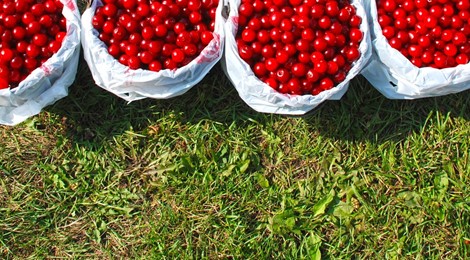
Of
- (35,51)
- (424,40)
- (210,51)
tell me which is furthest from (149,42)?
(424,40)

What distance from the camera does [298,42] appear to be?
2148 mm

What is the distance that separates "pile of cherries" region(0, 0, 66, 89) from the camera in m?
2.13

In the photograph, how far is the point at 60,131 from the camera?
252 centimetres

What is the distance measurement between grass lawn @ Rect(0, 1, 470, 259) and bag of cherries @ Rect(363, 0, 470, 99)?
1.13 feet

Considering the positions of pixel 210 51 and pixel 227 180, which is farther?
pixel 227 180

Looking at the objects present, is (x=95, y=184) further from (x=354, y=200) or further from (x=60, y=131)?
(x=354, y=200)

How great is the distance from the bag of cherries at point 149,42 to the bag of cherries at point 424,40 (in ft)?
2.23

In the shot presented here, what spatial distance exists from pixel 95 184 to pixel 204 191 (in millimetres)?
503

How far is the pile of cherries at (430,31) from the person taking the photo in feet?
7.30

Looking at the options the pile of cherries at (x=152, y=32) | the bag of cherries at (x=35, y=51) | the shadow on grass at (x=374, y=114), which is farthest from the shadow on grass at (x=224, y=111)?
the pile of cherries at (x=152, y=32)

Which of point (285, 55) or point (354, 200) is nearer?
point (285, 55)

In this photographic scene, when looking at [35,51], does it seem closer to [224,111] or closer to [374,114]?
[224,111]

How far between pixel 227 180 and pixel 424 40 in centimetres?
105

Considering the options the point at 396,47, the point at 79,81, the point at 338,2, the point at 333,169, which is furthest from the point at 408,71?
the point at 79,81
